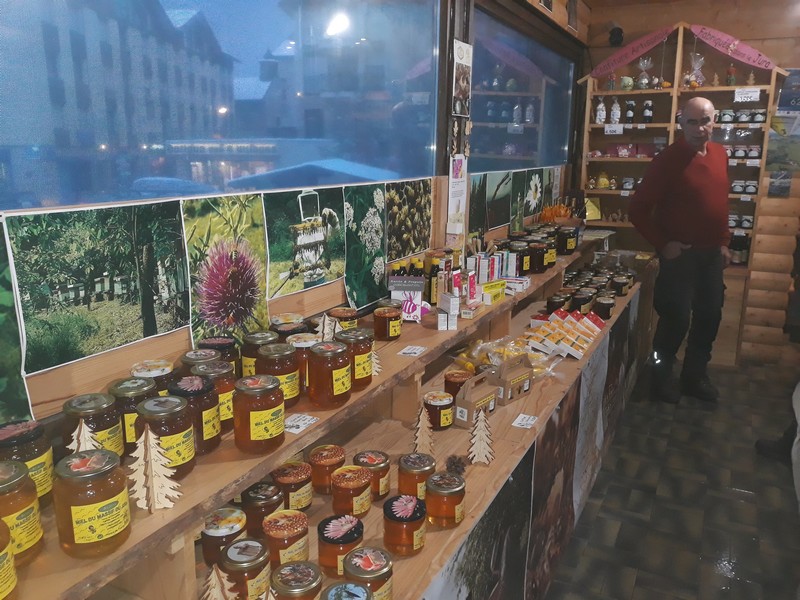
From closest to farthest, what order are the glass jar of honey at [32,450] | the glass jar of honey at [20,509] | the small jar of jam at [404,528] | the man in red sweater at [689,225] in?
the glass jar of honey at [20,509]
the glass jar of honey at [32,450]
the small jar of jam at [404,528]
the man in red sweater at [689,225]

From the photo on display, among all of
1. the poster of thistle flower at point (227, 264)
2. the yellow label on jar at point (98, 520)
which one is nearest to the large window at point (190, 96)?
the poster of thistle flower at point (227, 264)

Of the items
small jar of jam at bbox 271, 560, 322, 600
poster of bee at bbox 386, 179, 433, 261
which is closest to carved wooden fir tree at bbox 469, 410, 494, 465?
small jar of jam at bbox 271, 560, 322, 600

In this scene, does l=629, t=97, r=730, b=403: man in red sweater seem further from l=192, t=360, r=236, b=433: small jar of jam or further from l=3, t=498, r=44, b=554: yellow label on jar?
l=3, t=498, r=44, b=554: yellow label on jar

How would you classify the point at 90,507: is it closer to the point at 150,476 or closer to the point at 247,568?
the point at 150,476

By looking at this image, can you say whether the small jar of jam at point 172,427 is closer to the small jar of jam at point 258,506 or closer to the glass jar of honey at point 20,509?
the glass jar of honey at point 20,509

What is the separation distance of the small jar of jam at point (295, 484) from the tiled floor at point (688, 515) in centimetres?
130

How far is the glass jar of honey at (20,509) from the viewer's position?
0.93 meters

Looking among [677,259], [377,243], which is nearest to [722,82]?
[677,259]

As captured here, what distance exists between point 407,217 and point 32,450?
1.79 metres

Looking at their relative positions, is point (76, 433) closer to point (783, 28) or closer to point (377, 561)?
point (377, 561)

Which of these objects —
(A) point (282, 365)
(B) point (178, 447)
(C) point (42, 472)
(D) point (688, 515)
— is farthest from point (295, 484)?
(D) point (688, 515)

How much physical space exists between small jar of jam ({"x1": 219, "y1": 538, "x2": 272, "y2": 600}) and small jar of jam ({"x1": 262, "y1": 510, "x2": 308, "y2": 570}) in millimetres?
99

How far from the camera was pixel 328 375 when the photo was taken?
152 centimetres

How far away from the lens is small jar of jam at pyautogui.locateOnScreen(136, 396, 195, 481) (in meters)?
1.13
